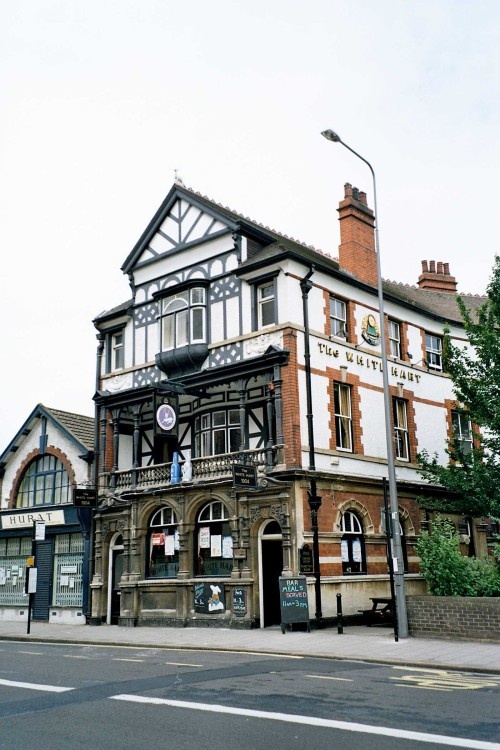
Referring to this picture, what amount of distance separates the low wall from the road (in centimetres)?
358

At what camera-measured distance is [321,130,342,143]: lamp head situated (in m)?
18.9

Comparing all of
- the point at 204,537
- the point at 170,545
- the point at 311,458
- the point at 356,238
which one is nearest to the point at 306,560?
the point at 311,458

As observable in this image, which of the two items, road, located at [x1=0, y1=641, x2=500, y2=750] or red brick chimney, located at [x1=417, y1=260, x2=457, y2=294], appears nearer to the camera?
road, located at [x1=0, y1=641, x2=500, y2=750]

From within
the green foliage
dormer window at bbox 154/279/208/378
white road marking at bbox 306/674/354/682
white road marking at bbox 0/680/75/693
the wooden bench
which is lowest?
white road marking at bbox 306/674/354/682

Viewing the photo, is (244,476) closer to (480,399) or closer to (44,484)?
(480,399)

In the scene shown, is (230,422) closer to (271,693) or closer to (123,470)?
(123,470)

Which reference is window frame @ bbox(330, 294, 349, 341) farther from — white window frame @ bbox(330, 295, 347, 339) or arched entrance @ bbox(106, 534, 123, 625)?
arched entrance @ bbox(106, 534, 123, 625)

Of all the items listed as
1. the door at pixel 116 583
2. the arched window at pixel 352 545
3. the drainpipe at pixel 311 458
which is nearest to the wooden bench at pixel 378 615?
the arched window at pixel 352 545

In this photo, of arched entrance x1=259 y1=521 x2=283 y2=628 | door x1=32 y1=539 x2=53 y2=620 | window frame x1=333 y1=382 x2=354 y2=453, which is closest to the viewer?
Answer: arched entrance x1=259 y1=521 x2=283 y2=628

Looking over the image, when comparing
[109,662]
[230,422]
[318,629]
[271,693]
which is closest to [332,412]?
[230,422]

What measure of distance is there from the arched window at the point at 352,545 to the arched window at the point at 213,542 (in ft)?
11.6

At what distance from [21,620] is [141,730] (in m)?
24.4

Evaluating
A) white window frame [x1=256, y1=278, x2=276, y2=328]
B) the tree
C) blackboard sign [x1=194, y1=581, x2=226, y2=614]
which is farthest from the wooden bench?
white window frame [x1=256, y1=278, x2=276, y2=328]

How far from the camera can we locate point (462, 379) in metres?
22.9
